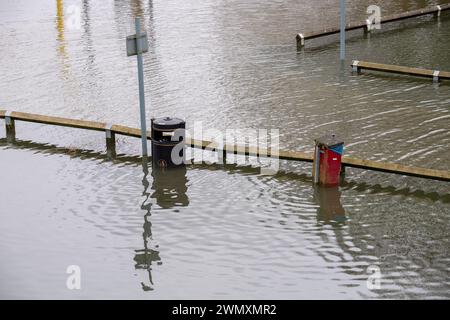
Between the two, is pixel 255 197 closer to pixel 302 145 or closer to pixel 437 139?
pixel 302 145

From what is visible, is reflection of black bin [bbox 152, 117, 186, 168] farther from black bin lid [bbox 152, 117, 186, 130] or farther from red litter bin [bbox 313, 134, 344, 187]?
red litter bin [bbox 313, 134, 344, 187]

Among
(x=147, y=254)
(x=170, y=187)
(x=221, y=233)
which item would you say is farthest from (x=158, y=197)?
(x=147, y=254)

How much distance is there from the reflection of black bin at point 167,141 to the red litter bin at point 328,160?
6.96ft

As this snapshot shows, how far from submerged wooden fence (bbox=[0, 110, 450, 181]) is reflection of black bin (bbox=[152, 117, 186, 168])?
1.94 ft

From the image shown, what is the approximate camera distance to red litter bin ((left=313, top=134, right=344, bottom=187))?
11.2m

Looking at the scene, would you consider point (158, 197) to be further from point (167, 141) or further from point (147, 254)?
point (147, 254)

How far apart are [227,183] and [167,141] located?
45.5 inches

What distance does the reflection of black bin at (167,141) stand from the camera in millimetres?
11961

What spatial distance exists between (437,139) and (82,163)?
231 inches

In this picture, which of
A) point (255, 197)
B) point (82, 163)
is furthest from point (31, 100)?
point (255, 197)

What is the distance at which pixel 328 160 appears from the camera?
11.3 m

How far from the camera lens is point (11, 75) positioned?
60.4 ft

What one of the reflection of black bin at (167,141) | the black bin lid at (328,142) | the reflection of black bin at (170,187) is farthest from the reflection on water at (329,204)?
the reflection of black bin at (167,141)
